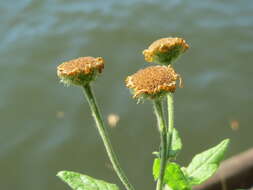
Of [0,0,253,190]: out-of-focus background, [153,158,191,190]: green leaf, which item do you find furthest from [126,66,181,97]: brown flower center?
[0,0,253,190]: out-of-focus background

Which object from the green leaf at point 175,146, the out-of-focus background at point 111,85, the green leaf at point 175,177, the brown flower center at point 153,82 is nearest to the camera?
the brown flower center at point 153,82

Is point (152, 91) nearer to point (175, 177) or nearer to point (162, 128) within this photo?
point (162, 128)

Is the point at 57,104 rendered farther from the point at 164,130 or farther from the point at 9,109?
the point at 164,130

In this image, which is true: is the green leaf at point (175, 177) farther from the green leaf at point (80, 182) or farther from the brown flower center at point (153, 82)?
the brown flower center at point (153, 82)

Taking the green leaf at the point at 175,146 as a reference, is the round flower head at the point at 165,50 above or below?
above

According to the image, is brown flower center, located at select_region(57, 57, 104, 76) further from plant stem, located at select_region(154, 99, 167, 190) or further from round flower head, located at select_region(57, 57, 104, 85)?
plant stem, located at select_region(154, 99, 167, 190)

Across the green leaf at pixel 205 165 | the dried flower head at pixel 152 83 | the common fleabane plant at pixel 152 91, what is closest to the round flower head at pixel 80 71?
the common fleabane plant at pixel 152 91

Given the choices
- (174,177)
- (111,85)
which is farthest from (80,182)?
(111,85)
